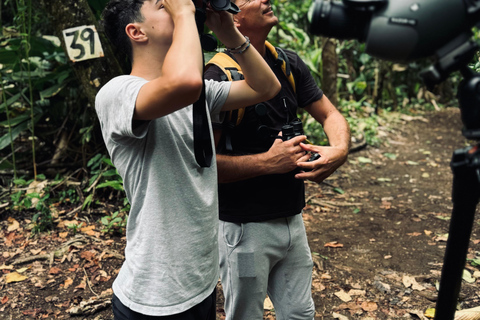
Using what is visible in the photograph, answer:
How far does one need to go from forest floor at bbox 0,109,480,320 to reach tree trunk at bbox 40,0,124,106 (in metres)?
1.15

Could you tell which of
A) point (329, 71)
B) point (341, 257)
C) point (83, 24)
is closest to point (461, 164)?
point (341, 257)

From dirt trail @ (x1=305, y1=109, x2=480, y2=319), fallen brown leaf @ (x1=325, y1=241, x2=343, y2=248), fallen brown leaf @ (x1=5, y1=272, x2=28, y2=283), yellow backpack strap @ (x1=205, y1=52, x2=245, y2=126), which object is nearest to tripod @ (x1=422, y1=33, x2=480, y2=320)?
yellow backpack strap @ (x1=205, y1=52, x2=245, y2=126)

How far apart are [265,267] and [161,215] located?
0.61 m

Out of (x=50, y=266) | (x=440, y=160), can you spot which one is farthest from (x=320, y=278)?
(x=440, y=160)

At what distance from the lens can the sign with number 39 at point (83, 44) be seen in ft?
11.0

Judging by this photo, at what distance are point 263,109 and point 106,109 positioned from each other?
668mm

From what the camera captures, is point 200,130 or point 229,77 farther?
point 229,77

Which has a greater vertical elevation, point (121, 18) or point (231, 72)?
point (121, 18)

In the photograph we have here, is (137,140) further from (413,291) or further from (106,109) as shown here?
(413,291)

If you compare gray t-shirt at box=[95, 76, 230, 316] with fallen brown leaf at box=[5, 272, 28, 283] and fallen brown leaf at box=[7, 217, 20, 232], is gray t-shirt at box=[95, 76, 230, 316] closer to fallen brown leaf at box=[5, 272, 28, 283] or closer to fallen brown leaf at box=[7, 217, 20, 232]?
fallen brown leaf at box=[5, 272, 28, 283]

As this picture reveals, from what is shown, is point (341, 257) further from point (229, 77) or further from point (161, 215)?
point (161, 215)

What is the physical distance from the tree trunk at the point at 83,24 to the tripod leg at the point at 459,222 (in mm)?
3030

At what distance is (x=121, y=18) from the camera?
1.45 metres

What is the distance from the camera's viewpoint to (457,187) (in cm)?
99
